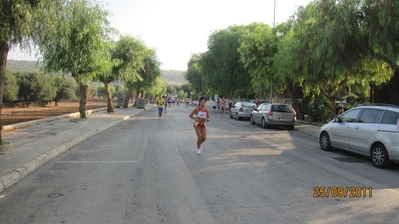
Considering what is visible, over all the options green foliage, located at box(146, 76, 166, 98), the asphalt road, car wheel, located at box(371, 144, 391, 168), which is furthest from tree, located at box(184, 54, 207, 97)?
car wheel, located at box(371, 144, 391, 168)

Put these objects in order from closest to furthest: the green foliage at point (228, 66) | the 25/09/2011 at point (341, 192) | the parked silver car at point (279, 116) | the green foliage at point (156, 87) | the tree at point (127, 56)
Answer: the 25/09/2011 at point (341, 192)
the parked silver car at point (279, 116)
the tree at point (127, 56)
the green foliage at point (228, 66)
the green foliage at point (156, 87)

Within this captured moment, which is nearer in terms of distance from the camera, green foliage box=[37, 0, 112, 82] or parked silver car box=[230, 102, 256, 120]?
green foliage box=[37, 0, 112, 82]

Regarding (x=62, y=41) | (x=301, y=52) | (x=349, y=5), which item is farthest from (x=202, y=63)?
(x=62, y=41)

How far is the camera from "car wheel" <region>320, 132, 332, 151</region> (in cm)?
1139

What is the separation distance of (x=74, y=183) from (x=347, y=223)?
5.00m

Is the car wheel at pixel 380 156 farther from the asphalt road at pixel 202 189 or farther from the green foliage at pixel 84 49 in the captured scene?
the green foliage at pixel 84 49

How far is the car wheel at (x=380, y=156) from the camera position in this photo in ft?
28.0

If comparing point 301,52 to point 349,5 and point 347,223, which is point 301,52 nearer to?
point 349,5

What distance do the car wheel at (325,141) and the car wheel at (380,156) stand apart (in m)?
2.28

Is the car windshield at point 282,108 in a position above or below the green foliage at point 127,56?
below

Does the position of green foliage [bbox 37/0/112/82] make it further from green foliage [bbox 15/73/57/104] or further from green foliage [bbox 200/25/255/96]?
green foliage [bbox 15/73/57/104]

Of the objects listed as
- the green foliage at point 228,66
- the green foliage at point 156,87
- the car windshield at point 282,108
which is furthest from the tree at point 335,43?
the green foliage at point 156,87

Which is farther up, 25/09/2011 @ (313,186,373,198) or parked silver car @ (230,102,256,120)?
parked silver car @ (230,102,256,120)

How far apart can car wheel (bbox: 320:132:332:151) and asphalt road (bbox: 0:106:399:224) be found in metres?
0.93
